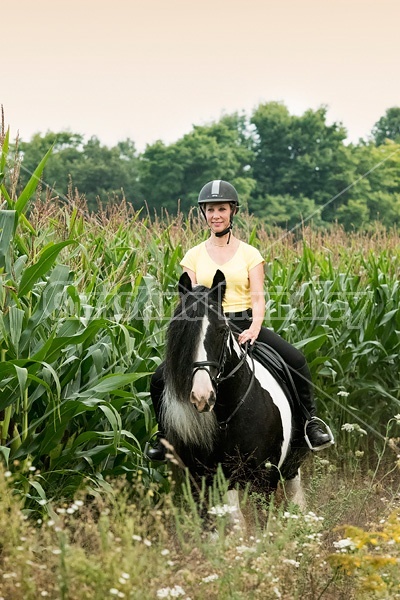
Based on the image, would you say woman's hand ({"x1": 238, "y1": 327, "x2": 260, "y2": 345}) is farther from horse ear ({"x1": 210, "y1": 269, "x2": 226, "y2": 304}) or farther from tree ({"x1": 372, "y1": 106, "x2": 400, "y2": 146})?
tree ({"x1": 372, "y1": 106, "x2": 400, "y2": 146})

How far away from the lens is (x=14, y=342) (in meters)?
5.21

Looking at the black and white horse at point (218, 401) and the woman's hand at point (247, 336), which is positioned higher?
the woman's hand at point (247, 336)

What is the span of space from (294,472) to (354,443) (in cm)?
261

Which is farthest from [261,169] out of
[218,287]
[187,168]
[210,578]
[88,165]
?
[210,578]

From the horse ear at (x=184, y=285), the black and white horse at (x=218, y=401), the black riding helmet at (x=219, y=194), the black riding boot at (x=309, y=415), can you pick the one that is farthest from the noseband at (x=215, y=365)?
the black riding boot at (x=309, y=415)

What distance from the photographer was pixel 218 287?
4.94m

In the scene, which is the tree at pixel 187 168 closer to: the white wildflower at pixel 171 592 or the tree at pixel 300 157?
the tree at pixel 300 157

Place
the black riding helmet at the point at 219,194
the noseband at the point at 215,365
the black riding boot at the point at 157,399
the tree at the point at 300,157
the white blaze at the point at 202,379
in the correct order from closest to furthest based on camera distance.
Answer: the white blaze at the point at 202,379, the noseband at the point at 215,365, the black riding boot at the point at 157,399, the black riding helmet at the point at 219,194, the tree at the point at 300,157

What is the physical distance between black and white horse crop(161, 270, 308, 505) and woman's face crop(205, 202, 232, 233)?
28.1 inches

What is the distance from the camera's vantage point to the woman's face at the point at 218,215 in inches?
221

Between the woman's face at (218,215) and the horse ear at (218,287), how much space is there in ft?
2.24

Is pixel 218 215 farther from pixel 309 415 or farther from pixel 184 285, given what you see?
pixel 309 415

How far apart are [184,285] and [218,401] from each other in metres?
0.71

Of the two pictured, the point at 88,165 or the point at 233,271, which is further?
the point at 88,165
